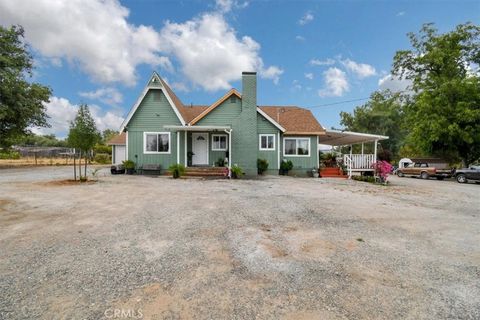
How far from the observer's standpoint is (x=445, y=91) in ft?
69.0

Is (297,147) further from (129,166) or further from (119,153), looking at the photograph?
(119,153)

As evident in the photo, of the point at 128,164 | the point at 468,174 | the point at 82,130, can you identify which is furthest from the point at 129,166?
the point at 468,174

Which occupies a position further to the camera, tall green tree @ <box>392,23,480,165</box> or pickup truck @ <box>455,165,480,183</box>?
tall green tree @ <box>392,23,480,165</box>

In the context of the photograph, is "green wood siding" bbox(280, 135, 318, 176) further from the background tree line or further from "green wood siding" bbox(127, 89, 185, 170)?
the background tree line

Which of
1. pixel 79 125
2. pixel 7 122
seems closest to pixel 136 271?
pixel 79 125

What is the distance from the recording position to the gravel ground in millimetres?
2576

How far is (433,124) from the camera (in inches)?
800

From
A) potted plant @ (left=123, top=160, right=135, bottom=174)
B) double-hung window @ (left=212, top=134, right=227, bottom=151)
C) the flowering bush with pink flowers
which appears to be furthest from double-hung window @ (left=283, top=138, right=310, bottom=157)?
potted plant @ (left=123, top=160, right=135, bottom=174)

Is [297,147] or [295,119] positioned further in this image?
[295,119]

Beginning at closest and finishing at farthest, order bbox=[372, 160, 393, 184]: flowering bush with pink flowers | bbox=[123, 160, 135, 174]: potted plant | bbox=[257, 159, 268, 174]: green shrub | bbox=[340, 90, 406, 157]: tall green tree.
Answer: bbox=[372, 160, 393, 184]: flowering bush with pink flowers
bbox=[123, 160, 135, 174]: potted plant
bbox=[257, 159, 268, 174]: green shrub
bbox=[340, 90, 406, 157]: tall green tree

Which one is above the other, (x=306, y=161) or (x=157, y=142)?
(x=157, y=142)

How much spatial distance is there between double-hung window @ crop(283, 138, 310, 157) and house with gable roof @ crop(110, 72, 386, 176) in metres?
0.47

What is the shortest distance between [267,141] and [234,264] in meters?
14.3

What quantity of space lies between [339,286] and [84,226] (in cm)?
495
